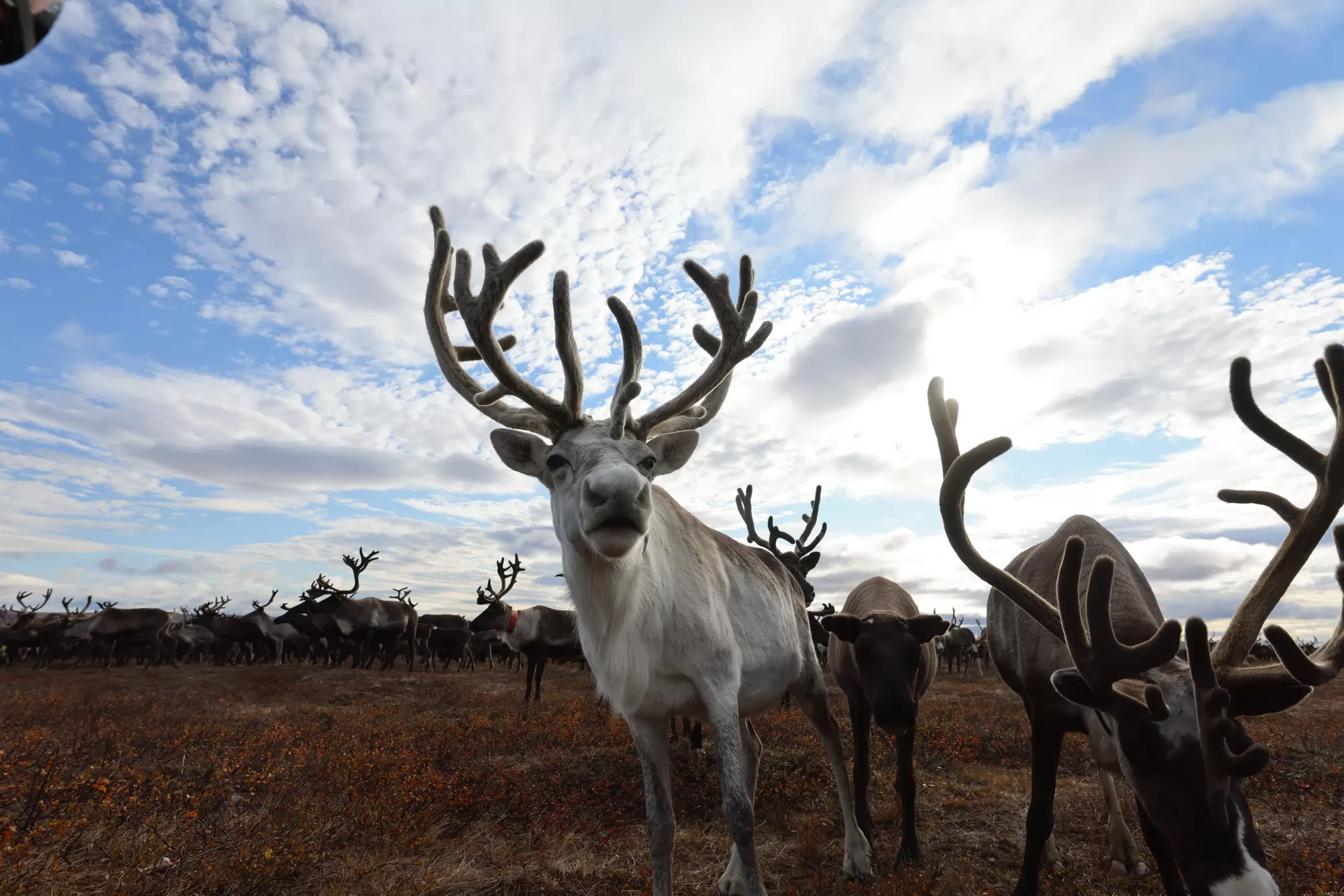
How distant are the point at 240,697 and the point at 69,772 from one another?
38.4 feet

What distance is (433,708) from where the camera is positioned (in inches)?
563

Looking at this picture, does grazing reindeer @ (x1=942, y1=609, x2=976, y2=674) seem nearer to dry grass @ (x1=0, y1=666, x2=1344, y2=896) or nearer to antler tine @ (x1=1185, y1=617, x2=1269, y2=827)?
dry grass @ (x1=0, y1=666, x2=1344, y2=896)

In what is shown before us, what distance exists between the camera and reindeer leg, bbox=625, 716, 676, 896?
375 cm

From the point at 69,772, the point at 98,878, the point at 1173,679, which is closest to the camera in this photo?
the point at 1173,679

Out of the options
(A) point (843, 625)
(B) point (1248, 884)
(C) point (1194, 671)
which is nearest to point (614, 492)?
(C) point (1194, 671)

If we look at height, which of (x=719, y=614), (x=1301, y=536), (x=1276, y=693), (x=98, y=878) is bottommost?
(x=98, y=878)

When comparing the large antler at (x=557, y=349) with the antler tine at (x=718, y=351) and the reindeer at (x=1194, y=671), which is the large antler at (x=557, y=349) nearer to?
the antler tine at (x=718, y=351)

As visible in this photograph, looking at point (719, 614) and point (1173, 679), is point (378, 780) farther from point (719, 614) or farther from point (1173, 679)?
point (1173, 679)

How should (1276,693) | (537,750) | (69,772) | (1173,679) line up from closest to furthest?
(1276,693) < (1173,679) < (69,772) < (537,750)

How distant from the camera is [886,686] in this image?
4.80m

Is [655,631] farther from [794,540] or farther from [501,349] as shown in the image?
[794,540]

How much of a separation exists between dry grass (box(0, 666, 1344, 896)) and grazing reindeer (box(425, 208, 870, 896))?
3.67 feet

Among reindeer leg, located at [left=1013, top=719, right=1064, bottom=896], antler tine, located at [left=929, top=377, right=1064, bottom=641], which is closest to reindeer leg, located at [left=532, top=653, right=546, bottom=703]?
reindeer leg, located at [left=1013, top=719, right=1064, bottom=896]

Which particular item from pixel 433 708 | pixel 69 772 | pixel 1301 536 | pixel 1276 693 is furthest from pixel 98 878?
pixel 433 708
